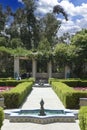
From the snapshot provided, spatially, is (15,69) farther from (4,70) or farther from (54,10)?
(54,10)

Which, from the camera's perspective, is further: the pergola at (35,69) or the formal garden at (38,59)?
the pergola at (35,69)

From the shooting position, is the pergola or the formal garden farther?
the pergola

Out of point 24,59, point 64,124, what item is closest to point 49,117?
point 64,124

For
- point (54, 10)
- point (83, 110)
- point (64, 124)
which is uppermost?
point (54, 10)

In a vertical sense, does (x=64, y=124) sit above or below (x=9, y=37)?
below

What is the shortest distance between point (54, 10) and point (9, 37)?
29.4 ft

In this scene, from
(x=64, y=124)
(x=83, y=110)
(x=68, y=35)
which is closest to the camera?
(x=83, y=110)

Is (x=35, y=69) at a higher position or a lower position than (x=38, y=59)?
lower

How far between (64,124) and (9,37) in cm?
4540

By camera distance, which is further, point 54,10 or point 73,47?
point 54,10

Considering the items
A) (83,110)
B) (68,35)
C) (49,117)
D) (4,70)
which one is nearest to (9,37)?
(68,35)

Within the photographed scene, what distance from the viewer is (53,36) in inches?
2330

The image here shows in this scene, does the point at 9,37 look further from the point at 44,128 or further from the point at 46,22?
the point at 44,128

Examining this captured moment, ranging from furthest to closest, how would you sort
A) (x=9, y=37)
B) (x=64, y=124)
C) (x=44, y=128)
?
(x=9, y=37)
(x=64, y=124)
(x=44, y=128)
